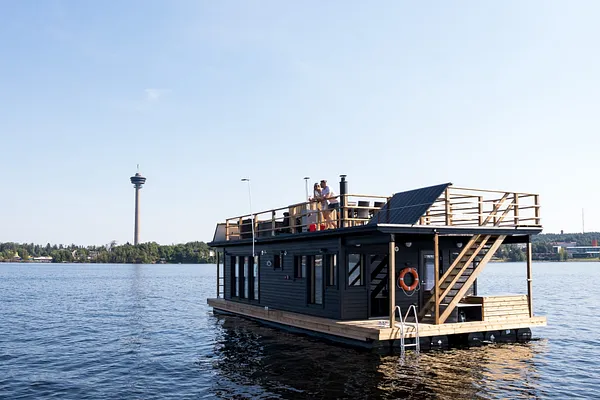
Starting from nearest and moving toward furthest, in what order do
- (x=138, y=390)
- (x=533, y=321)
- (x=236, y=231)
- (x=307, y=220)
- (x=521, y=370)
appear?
(x=138, y=390)
(x=521, y=370)
(x=533, y=321)
(x=307, y=220)
(x=236, y=231)

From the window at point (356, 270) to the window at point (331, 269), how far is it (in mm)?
646

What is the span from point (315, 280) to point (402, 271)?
393 cm

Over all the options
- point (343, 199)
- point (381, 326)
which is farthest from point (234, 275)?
point (381, 326)

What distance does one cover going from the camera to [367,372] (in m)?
16.9

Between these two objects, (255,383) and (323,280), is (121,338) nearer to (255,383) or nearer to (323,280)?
(323,280)

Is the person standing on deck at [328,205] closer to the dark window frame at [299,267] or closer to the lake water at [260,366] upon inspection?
the dark window frame at [299,267]

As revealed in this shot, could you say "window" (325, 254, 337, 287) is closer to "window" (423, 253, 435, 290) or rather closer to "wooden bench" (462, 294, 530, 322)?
"window" (423, 253, 435, 290)

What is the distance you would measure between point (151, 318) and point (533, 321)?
20652 millimetres

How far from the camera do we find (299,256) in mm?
24312

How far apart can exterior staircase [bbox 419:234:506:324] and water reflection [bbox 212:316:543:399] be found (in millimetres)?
1752

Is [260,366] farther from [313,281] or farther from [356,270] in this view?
[313,281]

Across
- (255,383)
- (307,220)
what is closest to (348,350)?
(255,383)

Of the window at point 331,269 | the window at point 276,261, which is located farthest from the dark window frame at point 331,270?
the window at point 276,261

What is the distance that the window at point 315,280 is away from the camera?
2286 centimetres
